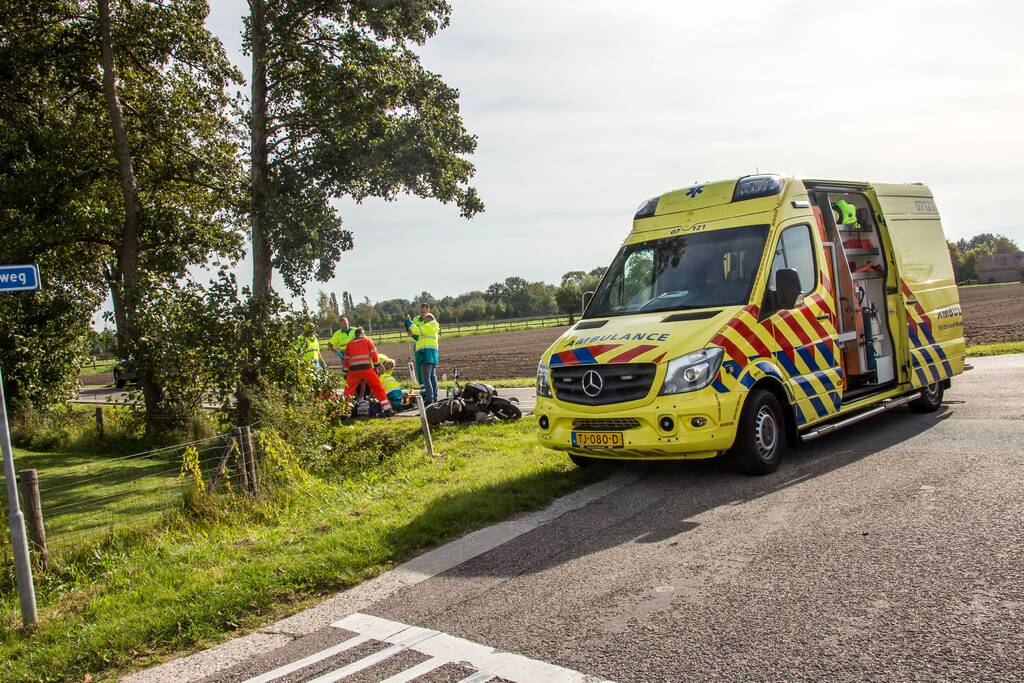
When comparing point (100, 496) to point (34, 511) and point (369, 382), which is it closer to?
point (34, 511)

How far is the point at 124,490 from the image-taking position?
10539 mm

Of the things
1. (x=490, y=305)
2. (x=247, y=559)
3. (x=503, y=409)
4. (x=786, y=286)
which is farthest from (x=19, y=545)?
(x=490, y=305)

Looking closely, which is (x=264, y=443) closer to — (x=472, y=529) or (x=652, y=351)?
(x=472, y=529)

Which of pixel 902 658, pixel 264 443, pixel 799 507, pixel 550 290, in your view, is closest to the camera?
pixel 902 658

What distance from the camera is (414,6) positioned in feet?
57.1

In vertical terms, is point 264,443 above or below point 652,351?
below

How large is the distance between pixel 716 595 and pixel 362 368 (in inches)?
457

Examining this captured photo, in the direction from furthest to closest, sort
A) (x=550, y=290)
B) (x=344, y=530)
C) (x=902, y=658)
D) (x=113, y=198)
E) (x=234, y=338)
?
1. (x=550, y=290)
2. (x=113, y=198)
3. (x=234, y=338)
4. (x=344, y=530)
5. (x=902, y=658)

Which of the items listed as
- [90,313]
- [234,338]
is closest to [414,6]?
[234,338]

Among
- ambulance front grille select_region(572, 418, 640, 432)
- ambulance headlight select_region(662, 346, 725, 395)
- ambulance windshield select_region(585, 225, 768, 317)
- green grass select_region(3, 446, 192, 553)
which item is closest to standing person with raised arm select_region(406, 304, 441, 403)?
green grass select_region(3, 446, 192, 553)

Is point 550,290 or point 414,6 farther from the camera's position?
point 550,290

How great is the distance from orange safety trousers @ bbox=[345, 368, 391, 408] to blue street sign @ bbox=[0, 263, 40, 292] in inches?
389

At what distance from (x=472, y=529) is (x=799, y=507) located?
263 cm

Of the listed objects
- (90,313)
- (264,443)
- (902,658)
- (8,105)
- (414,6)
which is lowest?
(902,658)
